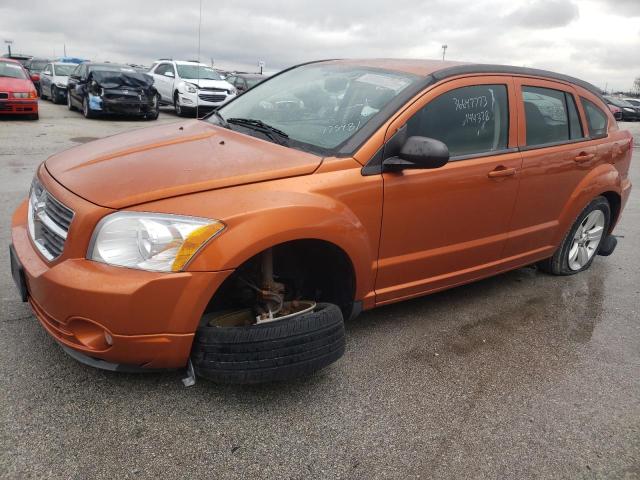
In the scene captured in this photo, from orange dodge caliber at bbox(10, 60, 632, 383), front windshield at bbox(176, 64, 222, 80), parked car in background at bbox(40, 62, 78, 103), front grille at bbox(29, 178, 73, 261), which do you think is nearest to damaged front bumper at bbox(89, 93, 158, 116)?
front windshield at bbox(176, 64, 222, 80)

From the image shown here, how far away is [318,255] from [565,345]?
5.73 ft

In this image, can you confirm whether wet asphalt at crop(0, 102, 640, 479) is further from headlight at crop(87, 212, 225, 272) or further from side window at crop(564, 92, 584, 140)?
side window at crop(564, 92, 584, 140)

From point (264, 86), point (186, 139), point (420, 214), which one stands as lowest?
point (420, 214)

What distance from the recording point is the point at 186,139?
10.1ft

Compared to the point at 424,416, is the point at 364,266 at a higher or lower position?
higher

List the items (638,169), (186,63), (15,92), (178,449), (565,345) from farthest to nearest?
(186,63) < (15,92) < (638,169) < (565,345) < (178,449)

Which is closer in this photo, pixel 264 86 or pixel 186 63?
pixel 264 86

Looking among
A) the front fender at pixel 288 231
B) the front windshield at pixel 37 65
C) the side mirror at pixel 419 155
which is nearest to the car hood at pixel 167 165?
the front fender at pixel 288 231

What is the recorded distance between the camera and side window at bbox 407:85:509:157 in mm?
3102

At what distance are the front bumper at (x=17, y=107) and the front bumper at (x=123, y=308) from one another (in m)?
13.3

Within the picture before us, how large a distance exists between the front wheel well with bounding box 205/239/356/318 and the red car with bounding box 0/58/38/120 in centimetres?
1341

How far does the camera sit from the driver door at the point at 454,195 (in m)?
2.98

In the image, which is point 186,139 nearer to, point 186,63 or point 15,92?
point 15,92

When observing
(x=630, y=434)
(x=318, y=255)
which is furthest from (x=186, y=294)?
(x=630, y=434)
